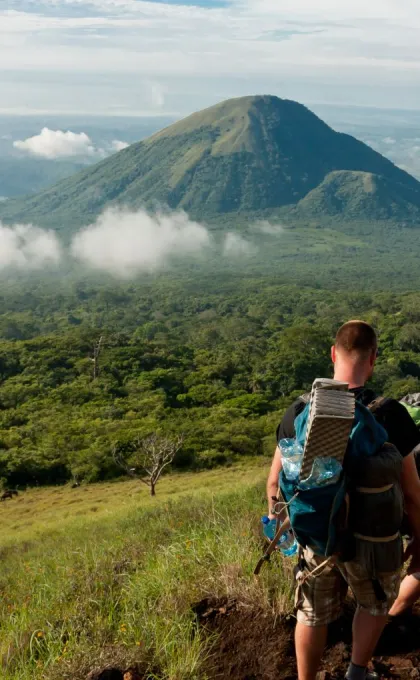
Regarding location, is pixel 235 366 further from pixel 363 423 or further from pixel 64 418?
pixel 363 423

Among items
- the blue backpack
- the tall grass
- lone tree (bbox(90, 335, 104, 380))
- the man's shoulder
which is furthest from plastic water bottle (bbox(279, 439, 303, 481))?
lone tree (bbox(90, 335, 104, 380))

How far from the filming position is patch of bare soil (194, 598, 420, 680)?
3182mm

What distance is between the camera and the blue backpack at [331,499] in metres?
2.62

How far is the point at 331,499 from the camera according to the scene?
261 centimetres

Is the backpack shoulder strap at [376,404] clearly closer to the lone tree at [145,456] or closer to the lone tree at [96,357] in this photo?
the lone tree at [145,456]

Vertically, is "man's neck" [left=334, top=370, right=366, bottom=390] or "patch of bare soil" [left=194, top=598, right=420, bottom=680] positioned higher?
"man's neck" [left=334, top=370, right=366, bottom=390]

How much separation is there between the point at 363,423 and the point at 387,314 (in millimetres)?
93201

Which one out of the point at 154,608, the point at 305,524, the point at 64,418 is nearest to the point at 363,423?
the point at 305,524

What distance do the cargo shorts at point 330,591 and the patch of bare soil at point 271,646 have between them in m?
0.44

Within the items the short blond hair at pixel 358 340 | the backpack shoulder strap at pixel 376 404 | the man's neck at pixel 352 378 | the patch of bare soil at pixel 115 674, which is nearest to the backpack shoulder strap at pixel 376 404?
the backpack shoulder strap at pixel 376 404

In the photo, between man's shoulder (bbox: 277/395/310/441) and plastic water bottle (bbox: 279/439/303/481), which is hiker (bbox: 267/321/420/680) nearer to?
man's shoulder (bbox: 277/395/310/441)

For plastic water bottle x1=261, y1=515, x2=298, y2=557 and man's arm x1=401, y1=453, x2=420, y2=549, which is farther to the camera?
plastic water bottle x1=261, y1=515, x2=298, y2=557

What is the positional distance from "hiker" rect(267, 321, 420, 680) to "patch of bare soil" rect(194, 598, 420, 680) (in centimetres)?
30

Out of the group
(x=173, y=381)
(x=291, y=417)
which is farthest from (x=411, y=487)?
(x=173, y=381)
